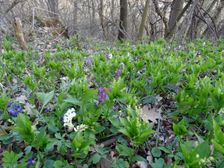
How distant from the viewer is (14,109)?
205 cm

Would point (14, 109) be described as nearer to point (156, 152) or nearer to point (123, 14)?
point (156, 152)

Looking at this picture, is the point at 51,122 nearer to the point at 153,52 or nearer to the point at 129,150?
the point at 129,150

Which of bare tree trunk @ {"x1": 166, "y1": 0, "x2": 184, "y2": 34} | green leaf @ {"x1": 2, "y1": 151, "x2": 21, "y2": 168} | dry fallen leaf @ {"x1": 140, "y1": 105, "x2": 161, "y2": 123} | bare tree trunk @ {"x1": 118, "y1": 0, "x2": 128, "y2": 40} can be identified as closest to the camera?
green leaf @ {"x1": 2, "y1": 151, "x2": 21, "y2": 168}

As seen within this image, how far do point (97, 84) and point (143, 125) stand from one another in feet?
4.41

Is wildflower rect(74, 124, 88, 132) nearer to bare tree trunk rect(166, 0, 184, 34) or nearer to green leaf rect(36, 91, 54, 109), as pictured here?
green leaf rect(36, 91, 54, 109)

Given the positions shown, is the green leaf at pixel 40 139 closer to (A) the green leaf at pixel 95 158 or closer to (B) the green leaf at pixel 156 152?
(A) the green leaf at pixel 95 158

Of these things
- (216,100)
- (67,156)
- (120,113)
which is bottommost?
(67,156)

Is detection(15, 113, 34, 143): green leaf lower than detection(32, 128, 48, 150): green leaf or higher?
higher

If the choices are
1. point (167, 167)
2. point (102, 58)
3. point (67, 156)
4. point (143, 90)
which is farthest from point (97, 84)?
point (167, 167)

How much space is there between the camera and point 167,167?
5.19 ft

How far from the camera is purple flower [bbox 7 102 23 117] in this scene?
201 centimetres

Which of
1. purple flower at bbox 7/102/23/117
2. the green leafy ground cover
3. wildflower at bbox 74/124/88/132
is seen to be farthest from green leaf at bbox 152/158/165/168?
purple flower at bbox 7/102/23/117

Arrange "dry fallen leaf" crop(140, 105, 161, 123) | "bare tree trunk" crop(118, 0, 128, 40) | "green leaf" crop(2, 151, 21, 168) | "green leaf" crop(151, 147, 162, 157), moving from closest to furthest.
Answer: "green leaf" crop(2, 151, 21, 168), "green leaf" crop(151, 147, 162, 157), "dry fallen leaf" crop(140, 105, 161, 123), "bare tree trunk" crop(118, 0, 128, 40)

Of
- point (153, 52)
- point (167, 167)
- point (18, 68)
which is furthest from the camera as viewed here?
point (153, 52)
